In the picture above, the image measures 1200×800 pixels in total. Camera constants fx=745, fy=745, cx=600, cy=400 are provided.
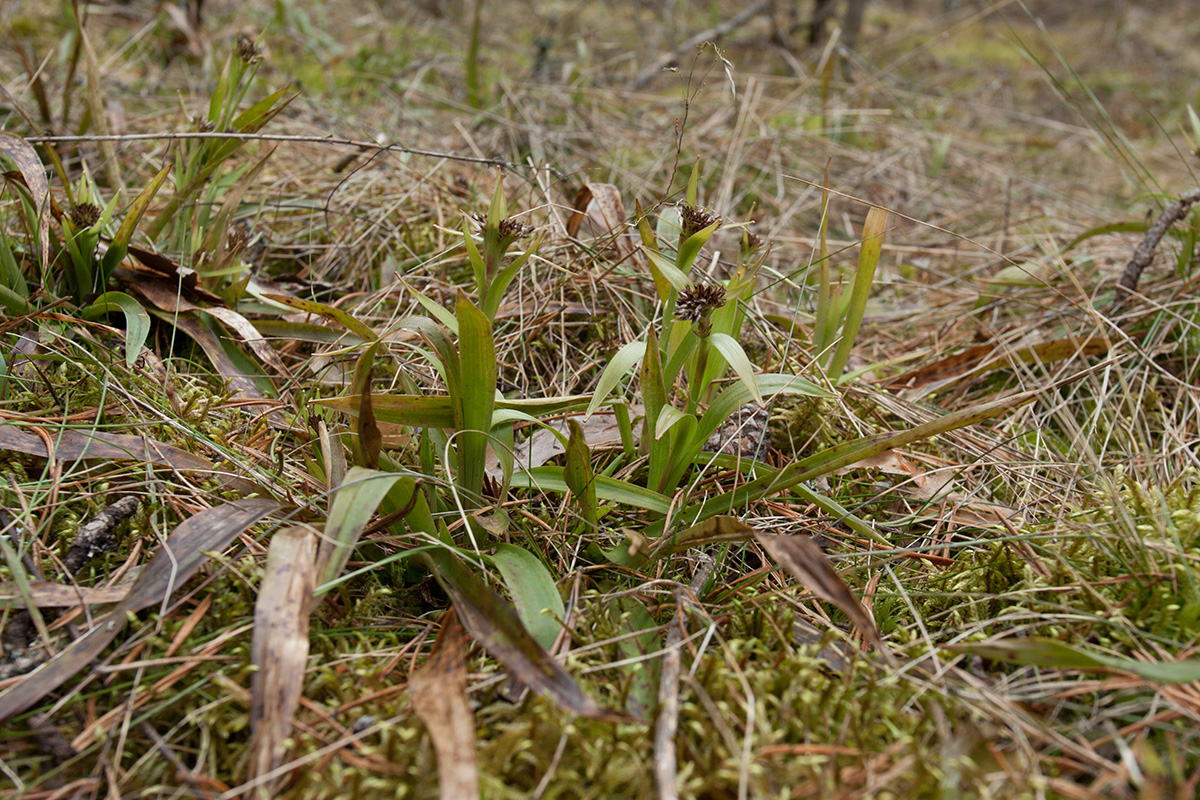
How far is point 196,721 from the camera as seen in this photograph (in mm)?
949

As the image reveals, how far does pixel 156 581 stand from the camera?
3.42ft

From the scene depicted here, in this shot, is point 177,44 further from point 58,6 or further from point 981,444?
point 981,444

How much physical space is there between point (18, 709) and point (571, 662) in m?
0.68

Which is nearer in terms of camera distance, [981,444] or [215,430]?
[215,430]

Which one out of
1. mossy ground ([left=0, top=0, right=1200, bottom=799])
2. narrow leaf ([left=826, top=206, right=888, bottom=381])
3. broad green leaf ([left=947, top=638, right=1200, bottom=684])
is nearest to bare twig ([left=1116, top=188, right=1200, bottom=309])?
mossy ground ([left=0, top=0, right=1200, bottom=799])

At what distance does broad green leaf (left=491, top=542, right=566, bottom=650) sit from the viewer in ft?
3.52

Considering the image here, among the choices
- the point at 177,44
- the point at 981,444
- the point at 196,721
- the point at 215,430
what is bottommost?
the point at 981,444

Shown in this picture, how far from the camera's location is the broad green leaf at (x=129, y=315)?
1.50m

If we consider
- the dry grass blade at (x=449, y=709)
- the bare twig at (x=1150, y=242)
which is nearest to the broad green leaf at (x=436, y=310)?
the dry grass blade at (x=449, y=709)

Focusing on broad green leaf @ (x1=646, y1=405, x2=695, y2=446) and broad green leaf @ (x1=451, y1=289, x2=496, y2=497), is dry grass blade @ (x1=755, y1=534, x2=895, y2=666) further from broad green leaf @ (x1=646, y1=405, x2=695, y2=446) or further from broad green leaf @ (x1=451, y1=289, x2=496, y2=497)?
broad green leaf @ (x1=451, y1=289, x2=496, y2=497)

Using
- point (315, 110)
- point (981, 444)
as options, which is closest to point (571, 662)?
point (981, 444)

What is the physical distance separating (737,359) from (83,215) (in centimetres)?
147

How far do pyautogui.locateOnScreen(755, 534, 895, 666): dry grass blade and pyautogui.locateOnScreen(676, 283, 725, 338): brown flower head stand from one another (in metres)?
0.33

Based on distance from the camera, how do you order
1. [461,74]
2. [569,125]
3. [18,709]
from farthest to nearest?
1. [461,74]
2. [569,125]
3. [18,709]
